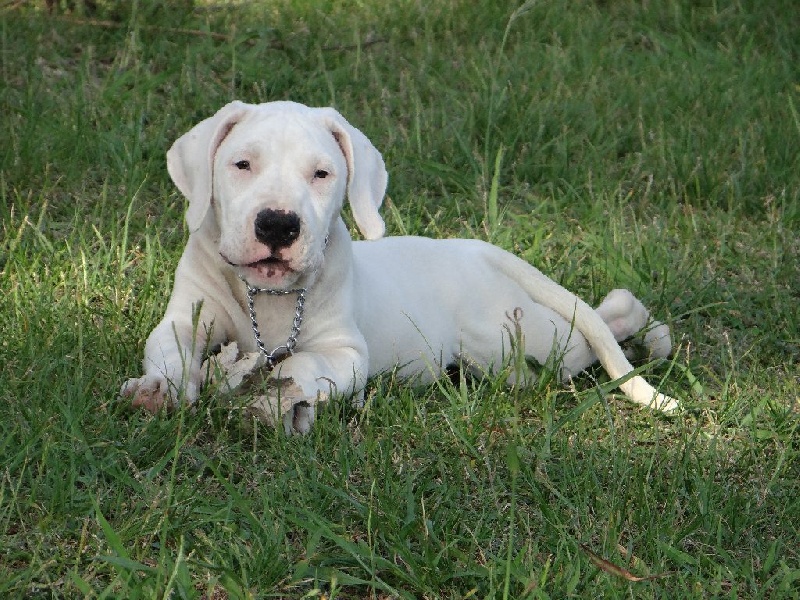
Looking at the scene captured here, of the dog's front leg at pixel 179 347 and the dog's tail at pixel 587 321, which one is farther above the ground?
the dog's front leg at pixel 179 347

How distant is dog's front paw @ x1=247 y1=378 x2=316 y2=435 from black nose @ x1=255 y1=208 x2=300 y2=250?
41cm

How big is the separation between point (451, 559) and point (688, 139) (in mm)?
3996

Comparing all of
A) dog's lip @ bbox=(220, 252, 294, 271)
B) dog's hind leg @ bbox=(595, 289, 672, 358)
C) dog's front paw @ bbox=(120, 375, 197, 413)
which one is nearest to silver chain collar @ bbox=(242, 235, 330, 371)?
dog's lip @ bbox=(220, 252, 294, 271)

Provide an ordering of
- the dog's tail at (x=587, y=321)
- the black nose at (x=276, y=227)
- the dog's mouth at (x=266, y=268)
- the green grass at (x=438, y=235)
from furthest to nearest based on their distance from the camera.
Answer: the dog's tail at (x=587, y=321) → the dog's mouth at (x=266, y=268) → the black nose at (x=276, y=227) → the green grass at (x=438, y=235)

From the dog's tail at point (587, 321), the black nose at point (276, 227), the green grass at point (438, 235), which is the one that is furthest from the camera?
the dog's tail at point (587, 321)

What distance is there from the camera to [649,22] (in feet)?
27.6

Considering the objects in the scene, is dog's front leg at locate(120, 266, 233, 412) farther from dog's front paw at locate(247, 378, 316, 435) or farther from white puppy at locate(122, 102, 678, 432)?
dog's front paw at locate(247, 378, 316, 435)

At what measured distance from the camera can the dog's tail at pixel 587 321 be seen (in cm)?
440

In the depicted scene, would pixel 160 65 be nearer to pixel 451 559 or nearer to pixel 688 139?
pixel 688 139

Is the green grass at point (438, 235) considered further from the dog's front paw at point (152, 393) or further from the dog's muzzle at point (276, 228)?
the dog's muzzle at point (276, 228)

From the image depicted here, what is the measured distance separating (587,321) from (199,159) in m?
1.57

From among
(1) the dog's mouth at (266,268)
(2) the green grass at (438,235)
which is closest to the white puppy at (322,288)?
(1) the dog's mouth at (266,268)

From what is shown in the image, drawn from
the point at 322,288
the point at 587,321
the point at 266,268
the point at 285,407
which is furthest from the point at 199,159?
the point at 587,321

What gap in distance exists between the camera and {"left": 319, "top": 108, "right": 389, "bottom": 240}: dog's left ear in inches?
157
